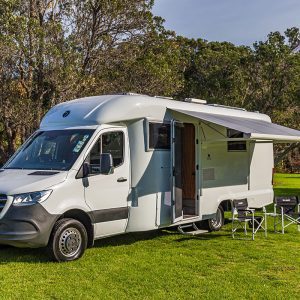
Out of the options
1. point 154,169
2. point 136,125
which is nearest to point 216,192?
point 154,169

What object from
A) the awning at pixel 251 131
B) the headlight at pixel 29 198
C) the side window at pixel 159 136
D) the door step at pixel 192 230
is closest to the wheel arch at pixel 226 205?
the door step at pixel 192 230

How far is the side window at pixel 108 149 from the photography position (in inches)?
319

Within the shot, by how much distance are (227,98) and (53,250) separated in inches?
776

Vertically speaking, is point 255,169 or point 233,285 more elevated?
point 255,169

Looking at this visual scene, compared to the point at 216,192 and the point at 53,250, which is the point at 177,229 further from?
the point at 53,250

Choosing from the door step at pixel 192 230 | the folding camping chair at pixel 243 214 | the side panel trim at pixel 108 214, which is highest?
the side panel trim at pixel 108 214

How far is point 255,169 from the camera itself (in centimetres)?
1179

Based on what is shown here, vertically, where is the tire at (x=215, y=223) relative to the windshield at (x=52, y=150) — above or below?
below

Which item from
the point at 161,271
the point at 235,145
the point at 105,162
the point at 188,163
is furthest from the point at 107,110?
the point at 235,145

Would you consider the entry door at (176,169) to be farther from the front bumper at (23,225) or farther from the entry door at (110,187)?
the front bumper at (23,225)

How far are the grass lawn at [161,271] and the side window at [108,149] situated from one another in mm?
1522

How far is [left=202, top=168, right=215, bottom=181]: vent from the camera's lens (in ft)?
33.6

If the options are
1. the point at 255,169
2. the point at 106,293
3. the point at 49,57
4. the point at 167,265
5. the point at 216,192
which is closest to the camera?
the point at 106,293

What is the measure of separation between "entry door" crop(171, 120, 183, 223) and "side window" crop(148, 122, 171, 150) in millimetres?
111
